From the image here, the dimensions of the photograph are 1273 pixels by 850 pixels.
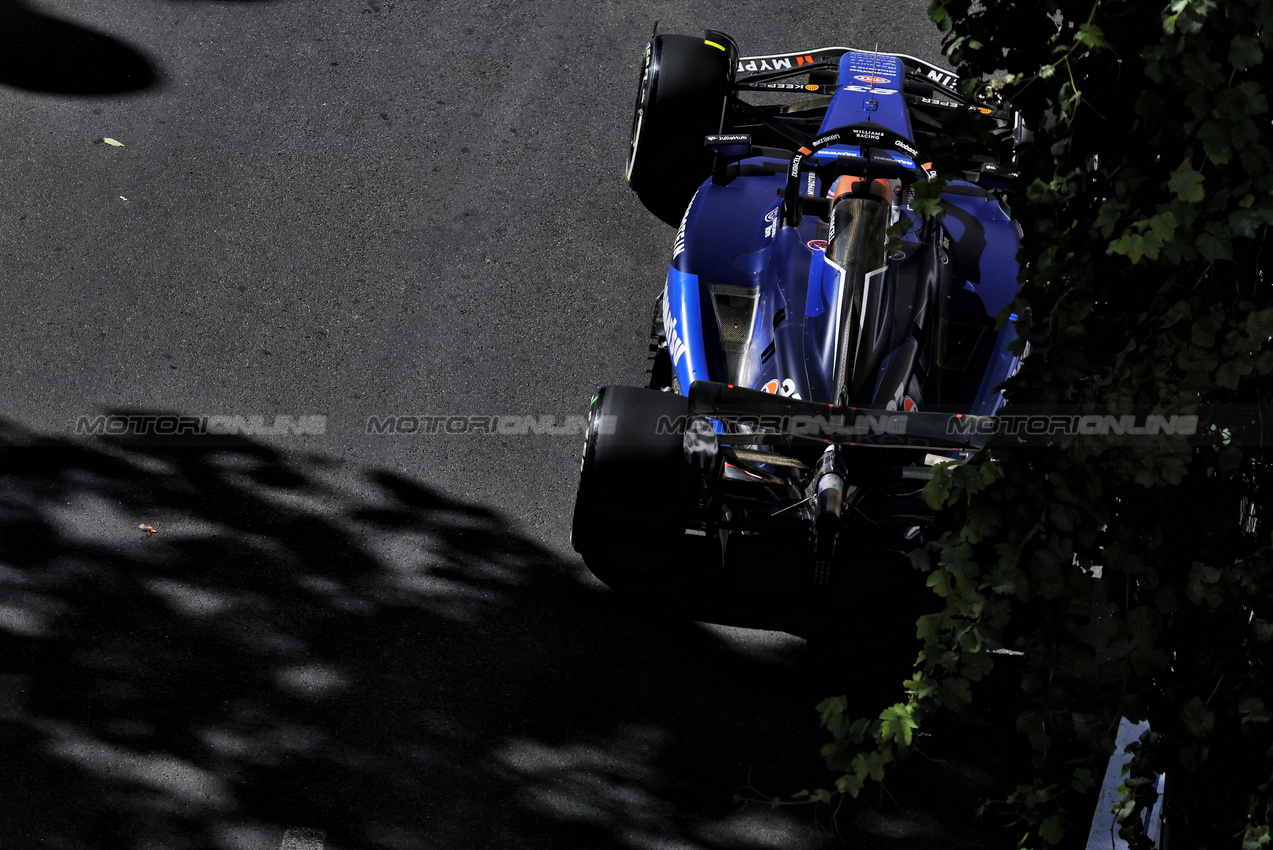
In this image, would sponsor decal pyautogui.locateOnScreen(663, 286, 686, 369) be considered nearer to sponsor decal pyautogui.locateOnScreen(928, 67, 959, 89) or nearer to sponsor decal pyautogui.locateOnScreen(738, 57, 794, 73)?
sponsor decal pyautogui.locateOnScreen(738, 57, 794, 73)

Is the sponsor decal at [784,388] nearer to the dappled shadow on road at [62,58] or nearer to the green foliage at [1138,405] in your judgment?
the green foliage at [1138,405]

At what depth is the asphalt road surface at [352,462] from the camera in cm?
438

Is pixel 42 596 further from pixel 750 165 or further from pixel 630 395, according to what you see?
pixel 750 165

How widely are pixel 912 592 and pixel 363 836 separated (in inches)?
86.5

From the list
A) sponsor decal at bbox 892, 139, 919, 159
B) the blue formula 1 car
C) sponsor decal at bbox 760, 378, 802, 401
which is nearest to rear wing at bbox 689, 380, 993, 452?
the blue formula 1 car

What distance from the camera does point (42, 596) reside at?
4.81 metres

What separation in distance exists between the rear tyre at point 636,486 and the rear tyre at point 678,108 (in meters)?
2.06

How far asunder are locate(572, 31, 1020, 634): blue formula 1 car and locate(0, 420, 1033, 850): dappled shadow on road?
0.59 m

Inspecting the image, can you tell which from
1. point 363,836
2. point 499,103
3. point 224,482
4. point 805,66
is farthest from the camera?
point 499,103

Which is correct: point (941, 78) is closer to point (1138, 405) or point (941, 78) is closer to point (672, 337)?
point (672, 337)

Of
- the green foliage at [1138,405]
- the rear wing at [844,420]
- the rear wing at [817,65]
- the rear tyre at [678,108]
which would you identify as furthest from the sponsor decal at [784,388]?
the rear wing at [817,65]

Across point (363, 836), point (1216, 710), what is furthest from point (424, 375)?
point (1216, 710)

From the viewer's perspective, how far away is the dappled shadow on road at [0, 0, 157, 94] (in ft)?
21.8

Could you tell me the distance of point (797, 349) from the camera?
4.57 metres
